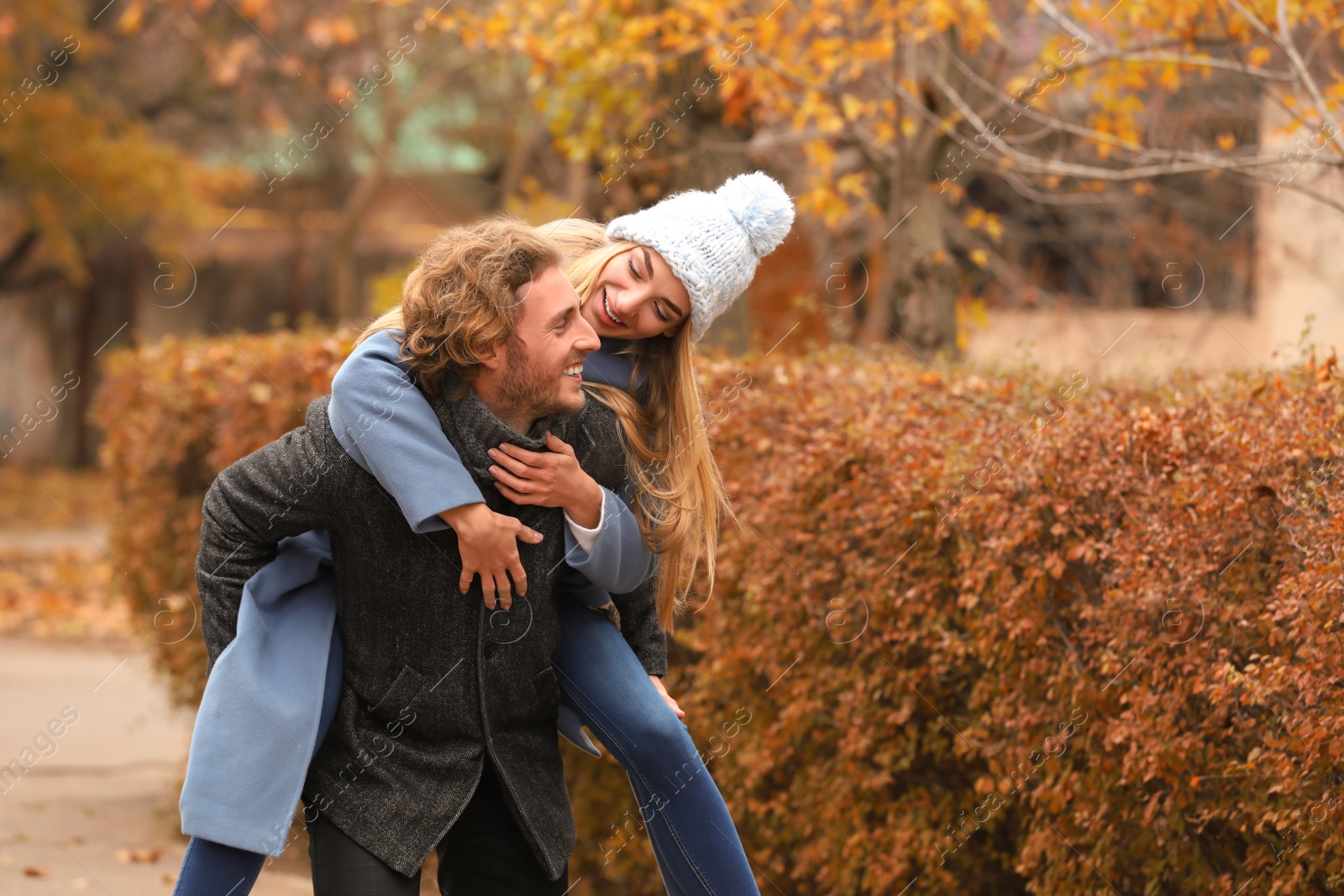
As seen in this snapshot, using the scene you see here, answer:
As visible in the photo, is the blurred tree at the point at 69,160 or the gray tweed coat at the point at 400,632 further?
the blurred tree at the point at 69,160

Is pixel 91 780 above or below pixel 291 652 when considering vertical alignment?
below

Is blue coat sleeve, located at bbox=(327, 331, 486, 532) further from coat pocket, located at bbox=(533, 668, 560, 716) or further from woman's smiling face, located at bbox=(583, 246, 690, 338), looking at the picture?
woman's smiling face, located at bbox=(583, 246, 690, 338)

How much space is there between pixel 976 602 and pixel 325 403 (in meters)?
1.65

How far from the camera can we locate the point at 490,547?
2.25 m

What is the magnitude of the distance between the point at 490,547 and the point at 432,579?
151 mm

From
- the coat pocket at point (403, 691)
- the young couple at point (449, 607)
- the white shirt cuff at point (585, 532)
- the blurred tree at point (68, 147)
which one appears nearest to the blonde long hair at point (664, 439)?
the young couple at point (449, 607)

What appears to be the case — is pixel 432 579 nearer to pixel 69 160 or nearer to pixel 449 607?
pixel 449 607

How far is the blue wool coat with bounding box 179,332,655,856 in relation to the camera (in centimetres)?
217

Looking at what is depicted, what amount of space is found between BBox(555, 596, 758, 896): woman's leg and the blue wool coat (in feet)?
0.85

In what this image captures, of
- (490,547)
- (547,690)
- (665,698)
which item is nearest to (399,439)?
(490,547)

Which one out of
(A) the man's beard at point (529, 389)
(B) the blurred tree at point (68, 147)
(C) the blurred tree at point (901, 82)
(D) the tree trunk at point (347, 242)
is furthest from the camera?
(D) the tree trunk at point (347, 242)

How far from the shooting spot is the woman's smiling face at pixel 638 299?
2615 mm

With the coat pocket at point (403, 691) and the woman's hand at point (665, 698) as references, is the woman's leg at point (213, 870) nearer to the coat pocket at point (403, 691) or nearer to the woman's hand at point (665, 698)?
the coat pocket at point (403, 691)

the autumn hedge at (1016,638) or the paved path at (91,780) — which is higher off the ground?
the autumn hedge at (1016,638)
